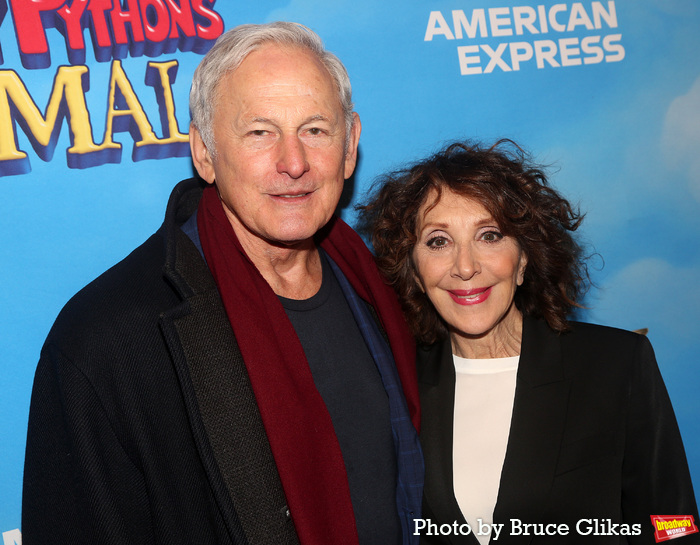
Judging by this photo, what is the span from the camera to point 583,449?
196 centimetres

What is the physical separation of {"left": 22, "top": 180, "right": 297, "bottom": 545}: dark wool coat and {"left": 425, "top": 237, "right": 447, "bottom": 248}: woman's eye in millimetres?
757

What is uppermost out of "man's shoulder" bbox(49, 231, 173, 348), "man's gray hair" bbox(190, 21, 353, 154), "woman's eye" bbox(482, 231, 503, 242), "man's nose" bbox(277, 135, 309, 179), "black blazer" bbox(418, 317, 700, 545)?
"man's gray hair" bbox(190, 21, 353, 154)

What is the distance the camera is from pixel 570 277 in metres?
2.24

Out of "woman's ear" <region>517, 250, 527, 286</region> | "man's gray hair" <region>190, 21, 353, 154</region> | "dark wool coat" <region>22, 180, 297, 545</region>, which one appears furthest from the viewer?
"woman's ear" <region>517, 250, 527, 286</region>

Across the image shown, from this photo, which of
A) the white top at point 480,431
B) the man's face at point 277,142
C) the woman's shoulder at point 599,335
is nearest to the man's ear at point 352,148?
the man's face at point 277,142

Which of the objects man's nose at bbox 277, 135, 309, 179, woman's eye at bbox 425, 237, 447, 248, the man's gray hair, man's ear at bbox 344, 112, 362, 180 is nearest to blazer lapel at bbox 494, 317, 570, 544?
woman's eye at bbox 425, 237, 447, 248

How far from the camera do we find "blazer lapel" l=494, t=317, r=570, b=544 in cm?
188

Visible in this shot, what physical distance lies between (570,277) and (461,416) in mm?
631

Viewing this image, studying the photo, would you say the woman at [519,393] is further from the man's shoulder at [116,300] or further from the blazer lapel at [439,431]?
the man's shoulder at [116,300]

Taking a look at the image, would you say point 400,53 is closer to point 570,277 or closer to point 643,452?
point 570,277

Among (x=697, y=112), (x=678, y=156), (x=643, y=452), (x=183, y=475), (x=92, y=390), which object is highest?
(x=697, y=112)

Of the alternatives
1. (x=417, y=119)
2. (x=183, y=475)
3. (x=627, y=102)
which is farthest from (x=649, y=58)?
(x=183, y=475)

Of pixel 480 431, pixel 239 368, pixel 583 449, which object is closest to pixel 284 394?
pixel 239 368

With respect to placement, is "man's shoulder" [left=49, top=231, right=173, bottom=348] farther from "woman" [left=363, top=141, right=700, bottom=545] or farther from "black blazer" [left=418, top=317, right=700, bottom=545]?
"black blazer" [left=418, top=317, right=700, bottom=545]
